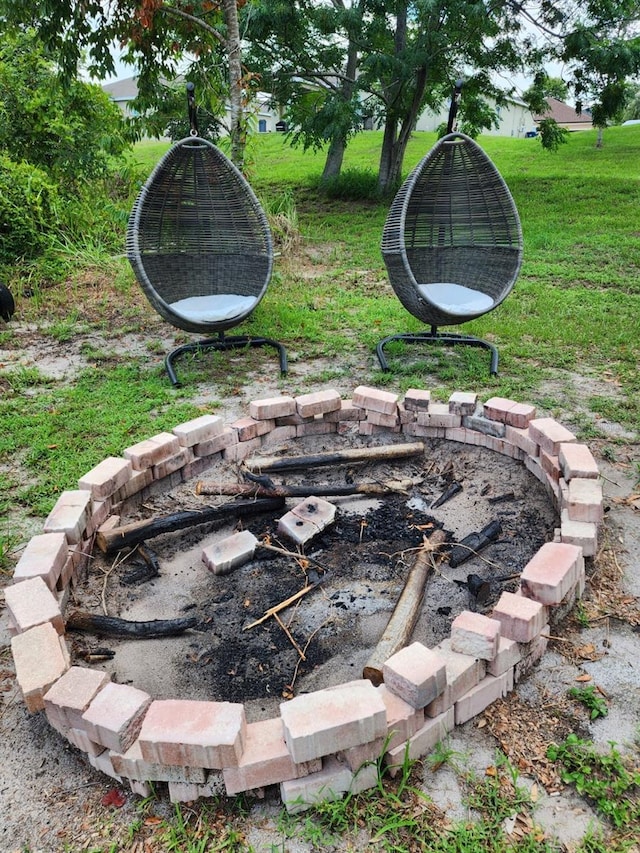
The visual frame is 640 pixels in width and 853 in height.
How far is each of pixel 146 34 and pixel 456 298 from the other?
13.7ft

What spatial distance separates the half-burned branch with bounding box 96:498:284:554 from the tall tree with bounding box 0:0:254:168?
4336mm

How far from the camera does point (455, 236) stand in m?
4.93

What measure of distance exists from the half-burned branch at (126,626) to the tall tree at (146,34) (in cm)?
490

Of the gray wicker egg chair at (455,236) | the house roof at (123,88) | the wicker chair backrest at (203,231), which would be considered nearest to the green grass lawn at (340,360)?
the gray wicker egg chair at (455,236)

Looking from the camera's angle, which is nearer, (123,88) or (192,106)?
(192,106)

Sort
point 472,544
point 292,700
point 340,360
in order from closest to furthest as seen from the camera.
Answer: point 292,700 → point 472,544 → point 340,360

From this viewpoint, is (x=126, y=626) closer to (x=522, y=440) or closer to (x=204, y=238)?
(x=522, y=440)

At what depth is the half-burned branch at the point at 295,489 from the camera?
8.74ft

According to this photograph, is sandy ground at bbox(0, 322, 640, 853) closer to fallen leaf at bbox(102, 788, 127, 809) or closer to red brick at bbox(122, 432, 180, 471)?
fallen leaf at bbox(102, 788, 127, 809)

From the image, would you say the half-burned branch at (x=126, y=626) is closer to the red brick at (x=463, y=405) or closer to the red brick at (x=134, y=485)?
the red brick at (x=134, y=485)

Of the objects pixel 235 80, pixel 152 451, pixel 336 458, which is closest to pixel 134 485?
pixel 152 451

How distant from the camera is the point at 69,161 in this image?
305 inches

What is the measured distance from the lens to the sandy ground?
1.45 metres

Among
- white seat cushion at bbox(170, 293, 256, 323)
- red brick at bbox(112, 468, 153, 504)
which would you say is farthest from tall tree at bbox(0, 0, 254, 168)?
red brick at bbox(112, 468, 153, 504)
